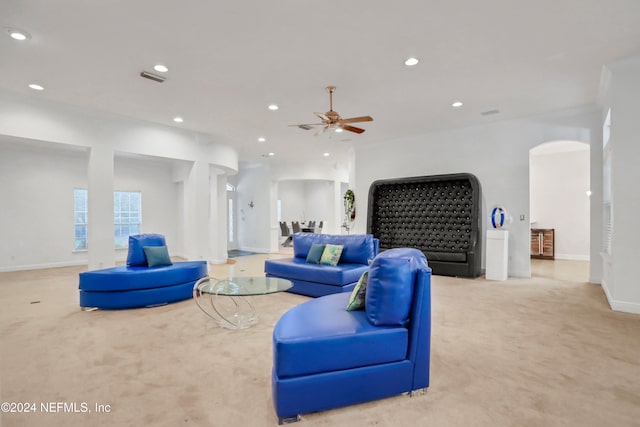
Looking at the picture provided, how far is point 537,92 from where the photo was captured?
16.2ft

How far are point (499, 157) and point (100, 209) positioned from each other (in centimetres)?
745

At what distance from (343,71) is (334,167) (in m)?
7.42

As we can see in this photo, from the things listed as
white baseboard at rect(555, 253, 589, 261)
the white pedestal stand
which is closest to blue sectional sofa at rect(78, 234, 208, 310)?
the white pedestal stand

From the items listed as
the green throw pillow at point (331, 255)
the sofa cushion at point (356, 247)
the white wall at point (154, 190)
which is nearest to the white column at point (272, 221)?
the white wall at point (154, 190)

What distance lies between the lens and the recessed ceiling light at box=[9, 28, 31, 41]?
3.24 m

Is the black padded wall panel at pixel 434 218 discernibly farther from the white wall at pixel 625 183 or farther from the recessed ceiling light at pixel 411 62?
the recessed ceiling light at pixel 411 62

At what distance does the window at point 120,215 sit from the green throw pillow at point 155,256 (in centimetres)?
465

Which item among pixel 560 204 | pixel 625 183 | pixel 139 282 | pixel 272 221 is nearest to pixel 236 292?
pixel 139 282

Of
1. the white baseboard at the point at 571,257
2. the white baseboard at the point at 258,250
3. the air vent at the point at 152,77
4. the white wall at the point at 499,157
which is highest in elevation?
the air vent at the point at 152,77

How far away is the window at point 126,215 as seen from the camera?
8.71 meters

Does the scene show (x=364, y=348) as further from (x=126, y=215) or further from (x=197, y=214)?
(x=126, y=215)

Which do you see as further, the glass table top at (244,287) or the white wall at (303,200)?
the white wall at (303,200)

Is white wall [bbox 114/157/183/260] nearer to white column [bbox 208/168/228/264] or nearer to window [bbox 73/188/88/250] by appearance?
window [bbox 73/188/88/250]

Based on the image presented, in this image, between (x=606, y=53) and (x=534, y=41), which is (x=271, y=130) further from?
(x=606, y=53)
